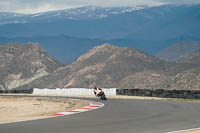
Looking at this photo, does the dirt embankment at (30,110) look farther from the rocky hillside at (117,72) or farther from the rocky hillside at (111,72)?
the rocky hillside at (111,72)

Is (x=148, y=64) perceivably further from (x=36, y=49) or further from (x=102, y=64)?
(x=36, y=49)

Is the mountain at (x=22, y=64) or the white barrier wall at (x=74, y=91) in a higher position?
the mountain at (x=22, y=64)

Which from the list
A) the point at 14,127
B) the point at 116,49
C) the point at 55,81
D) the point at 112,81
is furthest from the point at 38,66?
the point at 14,127

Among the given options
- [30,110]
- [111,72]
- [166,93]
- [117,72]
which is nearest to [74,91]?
[166,93]

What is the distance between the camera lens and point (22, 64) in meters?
179

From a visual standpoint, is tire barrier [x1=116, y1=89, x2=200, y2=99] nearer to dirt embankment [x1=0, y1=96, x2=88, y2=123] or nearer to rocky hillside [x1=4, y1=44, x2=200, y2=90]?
dirt embankment [x1=0, y1=96, x2=88, y2=123]

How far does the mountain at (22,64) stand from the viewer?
16638 cm

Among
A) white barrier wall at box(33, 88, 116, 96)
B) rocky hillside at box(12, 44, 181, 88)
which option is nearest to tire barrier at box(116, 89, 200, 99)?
white barrier wall at box(33, 88, 116, 96)

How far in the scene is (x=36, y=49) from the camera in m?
188

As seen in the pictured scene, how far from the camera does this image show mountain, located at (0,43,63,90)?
546ft

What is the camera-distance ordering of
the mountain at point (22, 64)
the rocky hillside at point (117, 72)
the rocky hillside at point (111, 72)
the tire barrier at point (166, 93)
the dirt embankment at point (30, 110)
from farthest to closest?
the mountain at point (22, 64)
the rocky hillside at point (111, 72)
the rocky hillside at point (117, 72)
the tire barrier at point (166, 93)
the dirt embankment at point (30, 110)

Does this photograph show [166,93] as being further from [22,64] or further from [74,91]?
[22,64]

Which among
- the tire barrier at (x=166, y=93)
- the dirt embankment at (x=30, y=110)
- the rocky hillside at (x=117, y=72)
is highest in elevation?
the rocky hillside at (x=117, y=72)

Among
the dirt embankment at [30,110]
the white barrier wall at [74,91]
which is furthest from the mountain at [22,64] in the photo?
the dirt embankment at [30,110]
